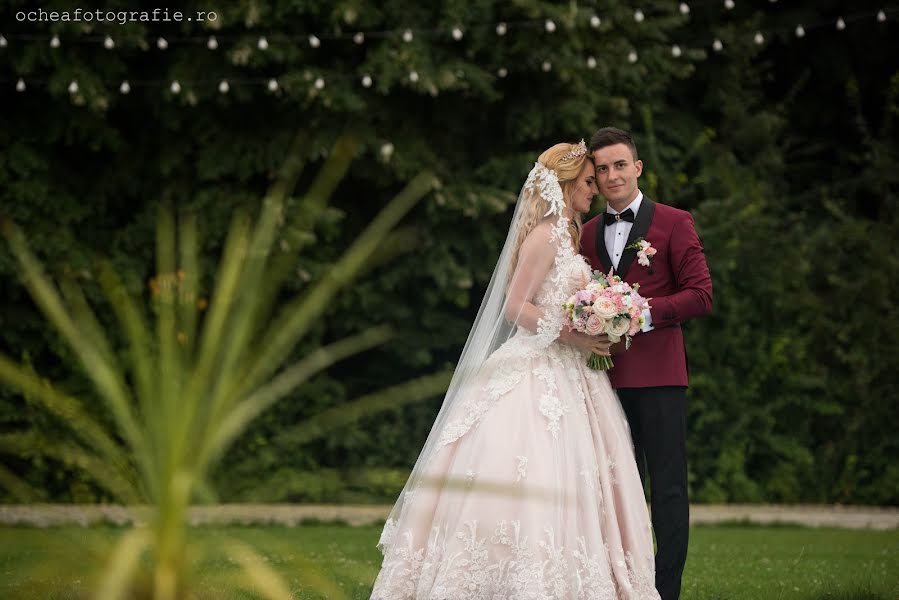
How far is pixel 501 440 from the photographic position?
450 cm

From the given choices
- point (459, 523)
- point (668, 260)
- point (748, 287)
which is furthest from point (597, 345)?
point (748, 287)

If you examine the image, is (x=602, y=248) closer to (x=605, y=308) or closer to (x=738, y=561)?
(x=605, y=308)

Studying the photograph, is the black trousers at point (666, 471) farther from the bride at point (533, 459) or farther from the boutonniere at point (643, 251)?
the boutonniere at point (643, 251)

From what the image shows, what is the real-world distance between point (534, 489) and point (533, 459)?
223mm

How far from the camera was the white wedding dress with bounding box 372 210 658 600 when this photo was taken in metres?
4.28

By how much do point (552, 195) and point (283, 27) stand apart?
19.1ft

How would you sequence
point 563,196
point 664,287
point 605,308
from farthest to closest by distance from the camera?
point 563,196, point 664,287, point 605,308

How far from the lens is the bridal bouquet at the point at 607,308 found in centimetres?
441

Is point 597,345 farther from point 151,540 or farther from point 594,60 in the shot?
point 594,60

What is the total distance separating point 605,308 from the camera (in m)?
4.38

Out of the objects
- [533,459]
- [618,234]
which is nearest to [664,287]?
[618,234]

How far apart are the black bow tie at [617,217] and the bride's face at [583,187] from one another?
0.32ft

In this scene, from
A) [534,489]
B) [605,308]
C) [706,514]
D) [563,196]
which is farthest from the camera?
[706,514]

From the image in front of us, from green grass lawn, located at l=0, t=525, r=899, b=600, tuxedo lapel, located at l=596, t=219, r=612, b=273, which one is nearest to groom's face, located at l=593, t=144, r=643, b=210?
tuxedo lapel, located at l=596, t=219, r=612, b=273
